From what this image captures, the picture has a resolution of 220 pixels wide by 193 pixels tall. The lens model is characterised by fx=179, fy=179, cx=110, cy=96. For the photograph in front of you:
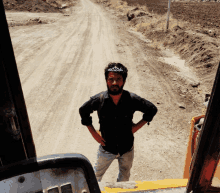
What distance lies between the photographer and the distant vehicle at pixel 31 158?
901 mm

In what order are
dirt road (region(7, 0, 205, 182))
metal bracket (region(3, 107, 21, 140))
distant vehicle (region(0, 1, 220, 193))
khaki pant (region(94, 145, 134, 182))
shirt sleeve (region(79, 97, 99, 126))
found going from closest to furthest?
distant vehicle (region(0, 1, 220, 193)), metal bracket (region(3, 107, 21, 140)), shirt sleeve (region(79, 97, 99, 126)), khaki pant (region(94, 145, 134, 182)), dirt road (region(7, 0, 205, 182))

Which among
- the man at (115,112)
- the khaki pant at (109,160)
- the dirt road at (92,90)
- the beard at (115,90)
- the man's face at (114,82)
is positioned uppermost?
the man's face at (114,82)

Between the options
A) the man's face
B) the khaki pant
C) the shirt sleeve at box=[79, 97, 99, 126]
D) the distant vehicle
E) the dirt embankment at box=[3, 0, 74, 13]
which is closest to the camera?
the distant vehicle

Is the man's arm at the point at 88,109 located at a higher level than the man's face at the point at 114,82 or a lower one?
lower

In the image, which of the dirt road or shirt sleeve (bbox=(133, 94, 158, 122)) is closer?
shirt sleeve (bbox=(133, 94, 158, 122))

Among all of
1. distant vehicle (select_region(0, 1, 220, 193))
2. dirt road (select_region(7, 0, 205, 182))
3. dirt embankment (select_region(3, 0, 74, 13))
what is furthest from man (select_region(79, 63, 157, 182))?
dirt embankment (select_region(3, 0, 74, 13))

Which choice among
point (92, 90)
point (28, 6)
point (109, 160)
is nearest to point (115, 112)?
point (109, 160)

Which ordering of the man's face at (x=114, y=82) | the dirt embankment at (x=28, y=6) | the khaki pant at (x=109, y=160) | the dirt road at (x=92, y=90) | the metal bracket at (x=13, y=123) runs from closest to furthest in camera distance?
the metal bracket at (x=13, y=123), the man's face at (x=114, y=82), the khaki pant at (x=109, y=160), the dirt road at (x=92, y=90), the dirt embankment at (x=28, y=6)

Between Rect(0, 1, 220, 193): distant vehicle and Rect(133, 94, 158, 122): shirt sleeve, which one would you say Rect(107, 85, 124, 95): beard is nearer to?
Rect(133, 94, 158, 122): shirt sleeve

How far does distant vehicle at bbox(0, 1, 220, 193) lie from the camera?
0.90 meters

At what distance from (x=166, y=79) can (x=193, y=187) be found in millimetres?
6091

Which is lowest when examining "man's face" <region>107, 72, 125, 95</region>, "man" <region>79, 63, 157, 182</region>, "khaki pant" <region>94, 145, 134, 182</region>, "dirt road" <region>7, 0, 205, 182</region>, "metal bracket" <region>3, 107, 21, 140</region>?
"dirt road" <region>7, 0, 205, 182</region>

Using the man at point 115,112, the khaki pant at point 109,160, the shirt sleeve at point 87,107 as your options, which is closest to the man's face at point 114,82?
the man at point 115,112

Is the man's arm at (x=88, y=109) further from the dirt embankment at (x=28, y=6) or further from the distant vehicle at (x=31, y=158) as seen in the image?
the dirt embankment at (x=28, y=6)
